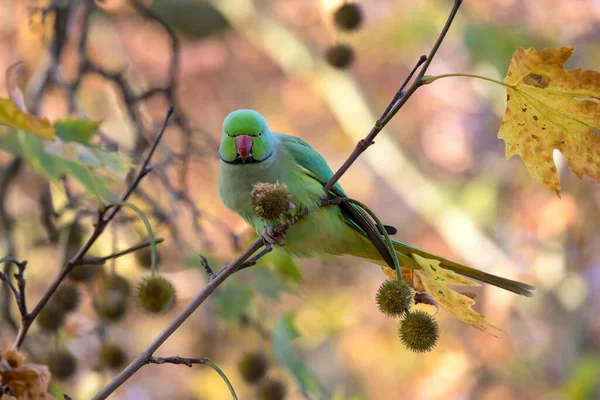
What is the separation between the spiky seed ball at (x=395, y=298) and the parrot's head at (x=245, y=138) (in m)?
0.84

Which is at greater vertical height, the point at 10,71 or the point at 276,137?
the point at 276,137

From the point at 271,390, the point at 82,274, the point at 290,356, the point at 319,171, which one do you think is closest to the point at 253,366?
the point at 271,390

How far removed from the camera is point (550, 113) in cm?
186

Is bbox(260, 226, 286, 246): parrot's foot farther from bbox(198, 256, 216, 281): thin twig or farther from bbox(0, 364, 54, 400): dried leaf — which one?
bbox(0, 364, 54, 400): dried leaf

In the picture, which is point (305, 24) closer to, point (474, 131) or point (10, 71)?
point (474, 131)

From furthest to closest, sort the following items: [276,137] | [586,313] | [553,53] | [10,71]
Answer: [586,313], [276,137], [10,71], [553,53]

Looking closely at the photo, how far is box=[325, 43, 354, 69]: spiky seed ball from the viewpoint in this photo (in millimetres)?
3285

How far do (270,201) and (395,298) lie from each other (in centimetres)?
43

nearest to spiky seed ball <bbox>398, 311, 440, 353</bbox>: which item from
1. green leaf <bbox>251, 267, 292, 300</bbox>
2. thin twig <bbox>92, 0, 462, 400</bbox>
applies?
thin twig <bbox>92, 0, 462, 400</bbox>

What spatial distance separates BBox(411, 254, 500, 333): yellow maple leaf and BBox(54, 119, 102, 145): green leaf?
1.15m

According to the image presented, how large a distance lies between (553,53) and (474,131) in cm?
733

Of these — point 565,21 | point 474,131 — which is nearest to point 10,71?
point 565,21

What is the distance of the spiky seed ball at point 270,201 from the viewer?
1807mm

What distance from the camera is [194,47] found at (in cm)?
863
